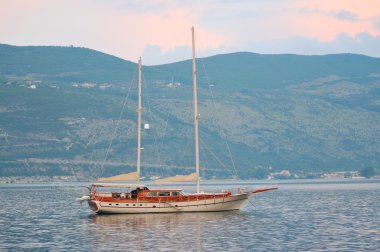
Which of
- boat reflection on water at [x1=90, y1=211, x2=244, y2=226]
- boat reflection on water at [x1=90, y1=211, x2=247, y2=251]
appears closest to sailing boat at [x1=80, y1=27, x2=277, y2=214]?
boat reflection on water at [x1=90, y1=211, x2=244, y2=226]

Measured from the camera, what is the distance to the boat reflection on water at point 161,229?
72.4 m

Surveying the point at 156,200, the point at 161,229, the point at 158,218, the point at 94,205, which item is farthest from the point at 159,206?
the point at 161,229

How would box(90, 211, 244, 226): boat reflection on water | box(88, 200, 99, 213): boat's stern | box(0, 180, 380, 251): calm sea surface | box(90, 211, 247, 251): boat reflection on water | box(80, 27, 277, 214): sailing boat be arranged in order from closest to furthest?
box(0, 180, 380, 251): calm sea surface < box(90, 211, 247, 251): boat reflection on water < box(90, 211, 244, 226): boat reflection on water < box(80, 27, 277, 214): sailing boat < box(88, 200, 99, 213): boat's stern

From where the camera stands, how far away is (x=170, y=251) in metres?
66.9

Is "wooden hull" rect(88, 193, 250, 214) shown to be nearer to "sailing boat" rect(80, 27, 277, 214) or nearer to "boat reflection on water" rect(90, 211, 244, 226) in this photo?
"sailing boat" rect(80, 27, 277, 214)

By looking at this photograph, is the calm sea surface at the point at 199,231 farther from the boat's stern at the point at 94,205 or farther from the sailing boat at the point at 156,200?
the sailing boat at the point at 156,200

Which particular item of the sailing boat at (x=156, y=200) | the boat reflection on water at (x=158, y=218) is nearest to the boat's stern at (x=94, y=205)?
the sailing boat at (x=156, y=200)

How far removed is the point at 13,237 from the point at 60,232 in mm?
6291

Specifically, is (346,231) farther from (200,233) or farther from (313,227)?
(200,233)

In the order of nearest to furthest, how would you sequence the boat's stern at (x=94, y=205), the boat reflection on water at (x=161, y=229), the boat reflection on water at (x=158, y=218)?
the boat reflection on water at (x=161, y=229) < the boat reflection on water at (x=158, y=218) < the boat's stern at (x=94, y=205)

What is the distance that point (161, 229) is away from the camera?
8688cm

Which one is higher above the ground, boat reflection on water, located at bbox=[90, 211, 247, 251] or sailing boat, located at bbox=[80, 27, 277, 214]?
sailing boat, located at bbox=[80, 27, 277, 214]

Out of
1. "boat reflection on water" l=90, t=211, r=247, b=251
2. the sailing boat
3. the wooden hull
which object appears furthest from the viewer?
the wooden hull

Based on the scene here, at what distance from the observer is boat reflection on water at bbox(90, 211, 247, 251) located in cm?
7244
